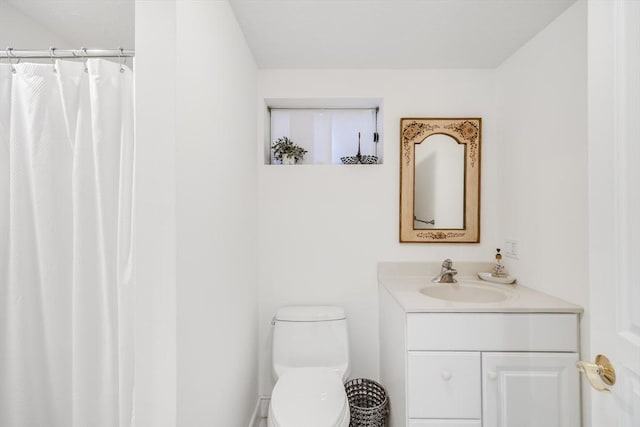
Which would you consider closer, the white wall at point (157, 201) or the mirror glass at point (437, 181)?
the white wall at point (157, 201)

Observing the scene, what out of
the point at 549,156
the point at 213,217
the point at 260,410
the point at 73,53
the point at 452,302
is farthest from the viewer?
the point at 260,410

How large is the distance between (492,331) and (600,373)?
72cm

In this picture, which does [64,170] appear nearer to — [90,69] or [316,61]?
[90,69]

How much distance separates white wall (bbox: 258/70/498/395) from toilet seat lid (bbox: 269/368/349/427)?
1.67 ft

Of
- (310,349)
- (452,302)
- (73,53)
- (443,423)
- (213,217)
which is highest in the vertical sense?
(73,53)

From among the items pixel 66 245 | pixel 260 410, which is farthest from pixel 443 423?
pixel 66 245

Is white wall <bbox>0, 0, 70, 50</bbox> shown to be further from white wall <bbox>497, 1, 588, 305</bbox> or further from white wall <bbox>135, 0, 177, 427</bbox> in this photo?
white wall <bbox>497, 1, 588, 305</bbox>

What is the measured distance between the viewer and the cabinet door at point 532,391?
1.35 metres

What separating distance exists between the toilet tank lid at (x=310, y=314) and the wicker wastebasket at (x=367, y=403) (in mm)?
475

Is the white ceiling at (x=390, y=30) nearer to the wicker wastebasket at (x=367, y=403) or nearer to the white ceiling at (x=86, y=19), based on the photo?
the white ceiling at (x=86, y=19)

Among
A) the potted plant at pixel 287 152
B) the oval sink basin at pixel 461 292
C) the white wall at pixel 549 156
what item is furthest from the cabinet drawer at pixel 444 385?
the potted plant at pixel 287 152

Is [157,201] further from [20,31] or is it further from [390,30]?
[390,30]

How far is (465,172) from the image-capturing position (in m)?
2.05

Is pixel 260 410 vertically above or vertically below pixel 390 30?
below
